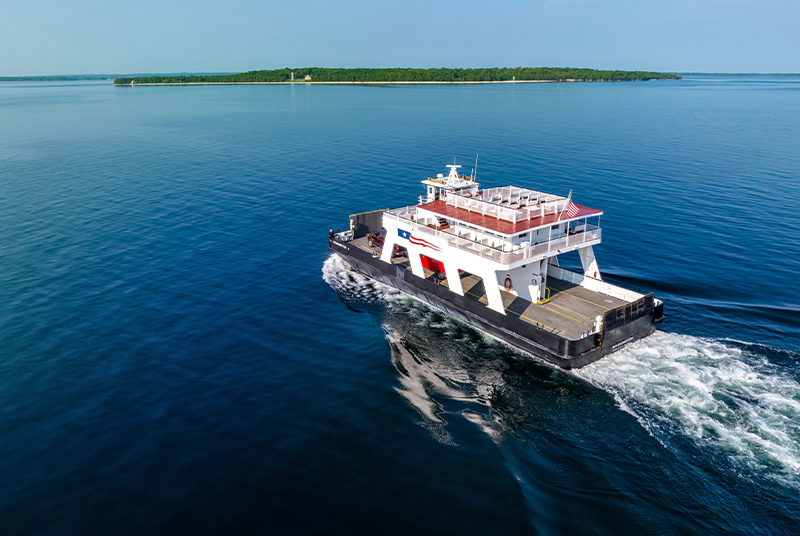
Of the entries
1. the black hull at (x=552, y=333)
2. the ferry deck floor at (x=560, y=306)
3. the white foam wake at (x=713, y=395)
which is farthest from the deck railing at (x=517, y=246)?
the white foam wake at (x=713, y=395)

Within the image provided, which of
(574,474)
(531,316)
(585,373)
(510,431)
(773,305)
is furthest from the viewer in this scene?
(773,305)

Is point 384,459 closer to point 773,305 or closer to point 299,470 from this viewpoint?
point 299,470

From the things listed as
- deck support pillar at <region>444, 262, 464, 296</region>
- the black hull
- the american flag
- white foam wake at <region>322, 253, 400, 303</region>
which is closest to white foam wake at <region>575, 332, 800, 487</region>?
the black hull

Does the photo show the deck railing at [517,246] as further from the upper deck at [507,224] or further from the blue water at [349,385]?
the blue water at [349,385]

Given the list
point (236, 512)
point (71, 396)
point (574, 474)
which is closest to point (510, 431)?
point (574, 474)

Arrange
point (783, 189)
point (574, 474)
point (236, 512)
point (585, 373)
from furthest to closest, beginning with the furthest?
point (783, 189), point (585, 373), point (574, 474), point (236, 512)

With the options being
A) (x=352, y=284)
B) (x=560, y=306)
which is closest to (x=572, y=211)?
(x=560, y=306)
